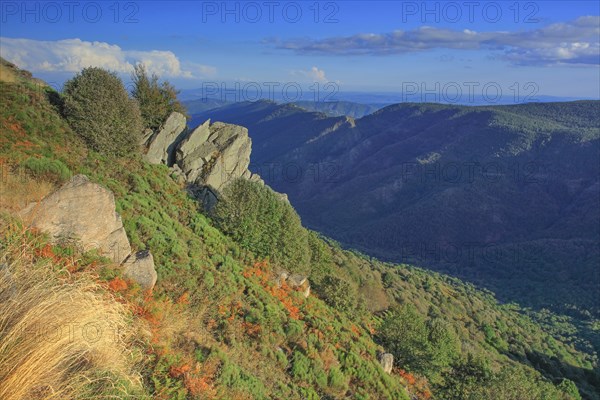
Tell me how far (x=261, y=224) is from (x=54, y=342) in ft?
55.5

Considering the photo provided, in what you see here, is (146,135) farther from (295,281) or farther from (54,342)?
(54,342)

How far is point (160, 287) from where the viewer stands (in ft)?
37.5

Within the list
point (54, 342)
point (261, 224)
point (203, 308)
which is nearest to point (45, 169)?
point (203, 308)

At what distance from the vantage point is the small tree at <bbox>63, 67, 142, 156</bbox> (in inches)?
721

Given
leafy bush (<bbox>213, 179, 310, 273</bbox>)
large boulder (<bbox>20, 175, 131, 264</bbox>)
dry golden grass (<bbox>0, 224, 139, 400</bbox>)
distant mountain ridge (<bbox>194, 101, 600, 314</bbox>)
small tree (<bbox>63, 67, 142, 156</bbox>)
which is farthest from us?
distant mountain ridge (<bbox>194, 101, 600, 314</bbox>)

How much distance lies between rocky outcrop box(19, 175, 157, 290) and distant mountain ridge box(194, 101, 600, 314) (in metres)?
71.1

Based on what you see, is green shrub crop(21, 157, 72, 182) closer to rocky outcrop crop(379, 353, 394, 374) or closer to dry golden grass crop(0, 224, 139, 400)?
dry golden grass crop(0, 224, 139, 400)

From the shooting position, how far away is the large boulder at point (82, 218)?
1037cm

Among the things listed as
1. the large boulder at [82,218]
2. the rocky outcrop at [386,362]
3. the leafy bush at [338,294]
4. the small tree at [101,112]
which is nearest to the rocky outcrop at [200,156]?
the small tree at [101,112]

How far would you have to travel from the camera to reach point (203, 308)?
38.2 feet

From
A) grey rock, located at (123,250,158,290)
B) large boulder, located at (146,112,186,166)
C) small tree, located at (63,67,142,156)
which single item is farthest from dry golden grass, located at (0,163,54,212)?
large boulder, located at (146,112,186,166)

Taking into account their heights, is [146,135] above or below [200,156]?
above

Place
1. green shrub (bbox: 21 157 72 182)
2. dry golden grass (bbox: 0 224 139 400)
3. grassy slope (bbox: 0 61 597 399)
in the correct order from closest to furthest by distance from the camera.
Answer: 1. dry golden grass (bbox: 0 224 139 400)
2. grassy slope (bbox: 0 61 597 399)
3. green shrub (bbox: 21 157 72 182)

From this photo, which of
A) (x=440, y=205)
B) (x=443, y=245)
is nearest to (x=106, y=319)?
(x=443, y=245)
